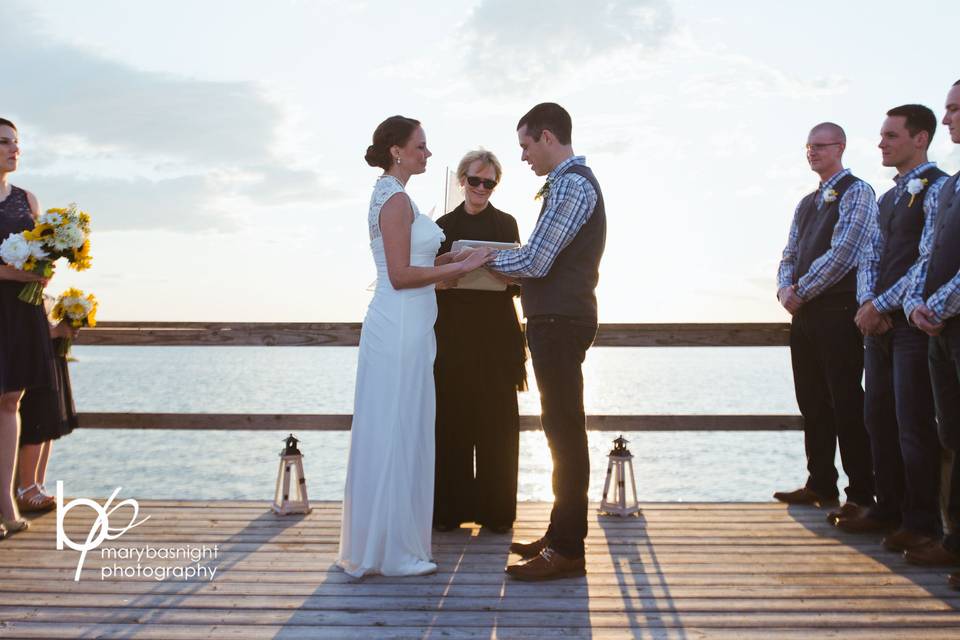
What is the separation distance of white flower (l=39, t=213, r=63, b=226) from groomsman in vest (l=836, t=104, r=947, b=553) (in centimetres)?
415

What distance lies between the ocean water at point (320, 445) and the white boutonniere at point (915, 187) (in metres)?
1.65

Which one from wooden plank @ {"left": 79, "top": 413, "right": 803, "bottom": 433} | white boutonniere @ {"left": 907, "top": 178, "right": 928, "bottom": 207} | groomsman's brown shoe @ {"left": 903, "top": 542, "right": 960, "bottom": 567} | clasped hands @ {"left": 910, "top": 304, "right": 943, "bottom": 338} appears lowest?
groomsman's brown shoe @ {"left": 903, "top": 542, "right": 960, "bottom": 567}

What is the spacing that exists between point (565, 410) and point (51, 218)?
2.90 m

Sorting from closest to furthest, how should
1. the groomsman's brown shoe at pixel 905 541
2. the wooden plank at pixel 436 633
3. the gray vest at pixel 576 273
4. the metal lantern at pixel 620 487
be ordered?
the wooden plank at pixel 436 633, the gray vest at pixel 576 273, the groomsman's brown shoe at pixel 905 541, the metal lantern at pixel 620 487

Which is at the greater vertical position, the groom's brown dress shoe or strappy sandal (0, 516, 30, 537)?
the groom's brown dress shoe

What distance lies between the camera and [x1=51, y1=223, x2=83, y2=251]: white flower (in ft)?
14.9

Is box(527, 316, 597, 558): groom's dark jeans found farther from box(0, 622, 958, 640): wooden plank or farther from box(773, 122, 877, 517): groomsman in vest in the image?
box(773, 122, 877, 517): groomsman in vest

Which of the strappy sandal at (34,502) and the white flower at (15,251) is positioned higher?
the white flower at (15,251)

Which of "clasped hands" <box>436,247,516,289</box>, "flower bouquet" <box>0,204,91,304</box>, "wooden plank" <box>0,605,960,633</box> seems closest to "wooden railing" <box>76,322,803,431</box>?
"flower bouquet" <box>0,204,91,304</box>

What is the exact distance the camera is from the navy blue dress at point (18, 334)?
4559mm

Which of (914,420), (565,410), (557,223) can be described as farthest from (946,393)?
(557,223)

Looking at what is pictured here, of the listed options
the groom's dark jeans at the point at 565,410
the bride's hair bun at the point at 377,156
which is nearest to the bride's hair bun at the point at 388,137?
the bride's hair bun at the point at 377,156

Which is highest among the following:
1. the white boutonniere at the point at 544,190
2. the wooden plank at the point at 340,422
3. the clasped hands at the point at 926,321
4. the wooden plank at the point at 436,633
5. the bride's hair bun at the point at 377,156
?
the bride's hair bun at the point at 377,156

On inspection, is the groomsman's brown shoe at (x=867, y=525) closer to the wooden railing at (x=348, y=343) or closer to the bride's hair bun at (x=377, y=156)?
the wooden railing at (x=348, y=343)
